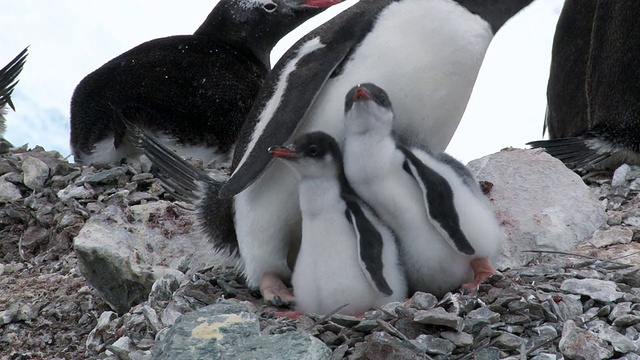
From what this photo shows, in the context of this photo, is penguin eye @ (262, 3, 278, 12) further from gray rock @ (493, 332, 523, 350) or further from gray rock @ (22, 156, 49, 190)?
gray rock @ (493, 332, 523, 350)

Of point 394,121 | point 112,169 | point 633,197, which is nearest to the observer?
point 394,121

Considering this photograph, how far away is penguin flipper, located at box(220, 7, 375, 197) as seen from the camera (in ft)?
11.1

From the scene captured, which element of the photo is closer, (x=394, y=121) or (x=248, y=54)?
(x=394, y=121)

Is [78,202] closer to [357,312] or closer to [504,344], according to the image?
[357,312]

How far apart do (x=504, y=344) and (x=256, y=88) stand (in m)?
3.19

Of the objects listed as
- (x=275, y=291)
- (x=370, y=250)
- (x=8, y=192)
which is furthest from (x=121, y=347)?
(x=8, y=192)

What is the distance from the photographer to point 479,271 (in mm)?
3252

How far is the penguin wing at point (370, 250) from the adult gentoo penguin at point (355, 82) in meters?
0.34

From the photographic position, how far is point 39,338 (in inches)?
167

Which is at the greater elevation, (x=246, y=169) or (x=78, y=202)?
(x=246, y=169)

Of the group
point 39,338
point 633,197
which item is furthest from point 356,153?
point 633,197

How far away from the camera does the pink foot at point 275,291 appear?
3.48 m

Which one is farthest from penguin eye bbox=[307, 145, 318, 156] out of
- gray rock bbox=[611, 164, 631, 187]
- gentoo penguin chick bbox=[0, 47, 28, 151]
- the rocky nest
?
gentoo penguin chick bbox=[0, 47, 28, 151]

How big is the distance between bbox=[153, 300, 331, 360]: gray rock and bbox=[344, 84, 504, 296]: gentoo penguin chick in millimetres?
558
